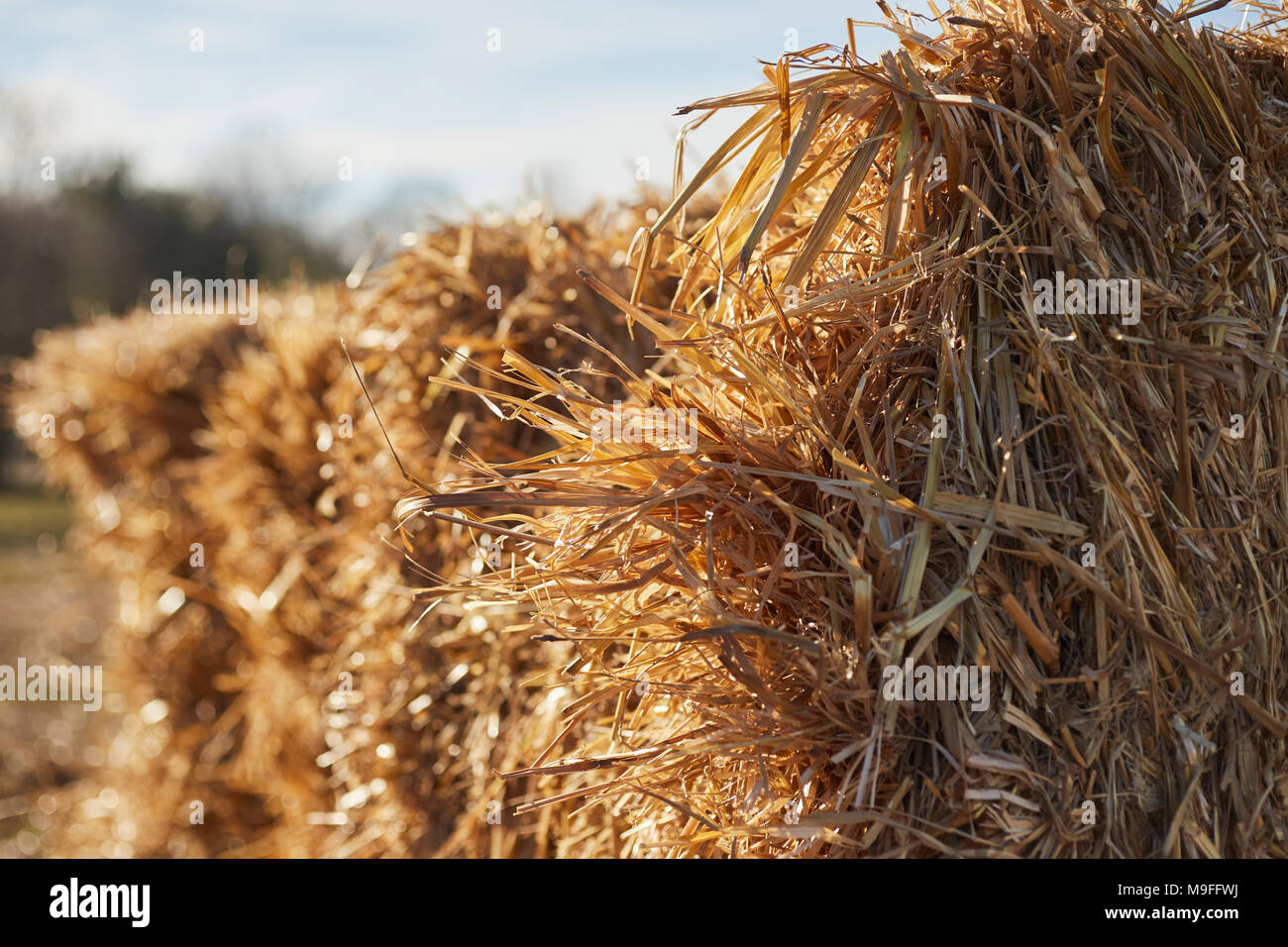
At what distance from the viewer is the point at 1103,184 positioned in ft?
4.26

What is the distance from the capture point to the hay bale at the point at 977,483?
119 centimetres

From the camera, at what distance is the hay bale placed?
119 centimetres

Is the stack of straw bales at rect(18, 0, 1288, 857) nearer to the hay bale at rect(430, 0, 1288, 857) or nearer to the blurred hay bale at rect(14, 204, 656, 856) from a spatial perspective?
the hay bale at rect(430, 0, 1288, 857)

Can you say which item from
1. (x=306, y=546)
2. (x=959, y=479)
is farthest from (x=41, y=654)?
(x=959, y=479)

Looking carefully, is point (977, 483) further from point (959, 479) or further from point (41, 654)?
point (41, 654)

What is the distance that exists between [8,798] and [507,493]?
495 centimetres

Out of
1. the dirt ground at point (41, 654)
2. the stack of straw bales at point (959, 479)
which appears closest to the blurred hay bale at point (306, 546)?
the dirt ground at point (41, 654)

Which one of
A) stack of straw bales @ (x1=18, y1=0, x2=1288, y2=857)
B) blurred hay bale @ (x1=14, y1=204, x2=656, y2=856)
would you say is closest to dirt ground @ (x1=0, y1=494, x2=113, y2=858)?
blurred hay bale @ (x1=14, y1=204, x2=656, y2=856)

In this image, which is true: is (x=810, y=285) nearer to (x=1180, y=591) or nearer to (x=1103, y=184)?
(x=1103, y=184)

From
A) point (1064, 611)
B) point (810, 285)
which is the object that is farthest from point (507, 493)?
point (1064, 611)

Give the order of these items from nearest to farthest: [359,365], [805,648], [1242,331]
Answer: [805,648] < [1242,331] < [359,365]

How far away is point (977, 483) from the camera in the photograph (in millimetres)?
1225

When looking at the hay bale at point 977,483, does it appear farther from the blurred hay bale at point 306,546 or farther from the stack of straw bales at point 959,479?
the blurred hay bale at point 306,546

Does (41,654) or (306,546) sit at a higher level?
(306,546)
